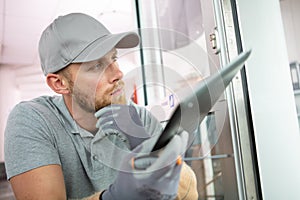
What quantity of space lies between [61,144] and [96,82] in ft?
0.87

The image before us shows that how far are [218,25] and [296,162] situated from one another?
0.56 metres

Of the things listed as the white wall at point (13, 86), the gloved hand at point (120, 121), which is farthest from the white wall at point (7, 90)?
the gloved hand at point (120, 121)

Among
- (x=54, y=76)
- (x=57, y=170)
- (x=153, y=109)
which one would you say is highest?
(x=54, y=76)

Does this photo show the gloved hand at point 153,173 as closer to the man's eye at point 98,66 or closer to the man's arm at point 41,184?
the man's arm at point 41,184

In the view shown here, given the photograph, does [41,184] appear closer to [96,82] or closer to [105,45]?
[96,82]

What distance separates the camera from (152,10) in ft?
6.10

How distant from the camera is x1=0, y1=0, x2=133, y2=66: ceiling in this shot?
10.4 ft

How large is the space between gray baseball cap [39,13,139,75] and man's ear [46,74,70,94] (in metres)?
0.03

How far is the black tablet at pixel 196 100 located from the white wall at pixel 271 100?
450 millimetres

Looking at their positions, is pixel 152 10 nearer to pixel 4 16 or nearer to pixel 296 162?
pixel 296 162

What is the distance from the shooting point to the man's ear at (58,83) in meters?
1.07

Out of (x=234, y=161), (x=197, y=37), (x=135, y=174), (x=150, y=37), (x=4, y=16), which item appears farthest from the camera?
(x=4, y=16)

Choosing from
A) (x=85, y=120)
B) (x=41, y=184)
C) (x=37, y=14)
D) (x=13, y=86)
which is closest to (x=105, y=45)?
(x=85, y=120)

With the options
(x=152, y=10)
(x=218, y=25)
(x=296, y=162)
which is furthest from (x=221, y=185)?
(x=152, y=10)
